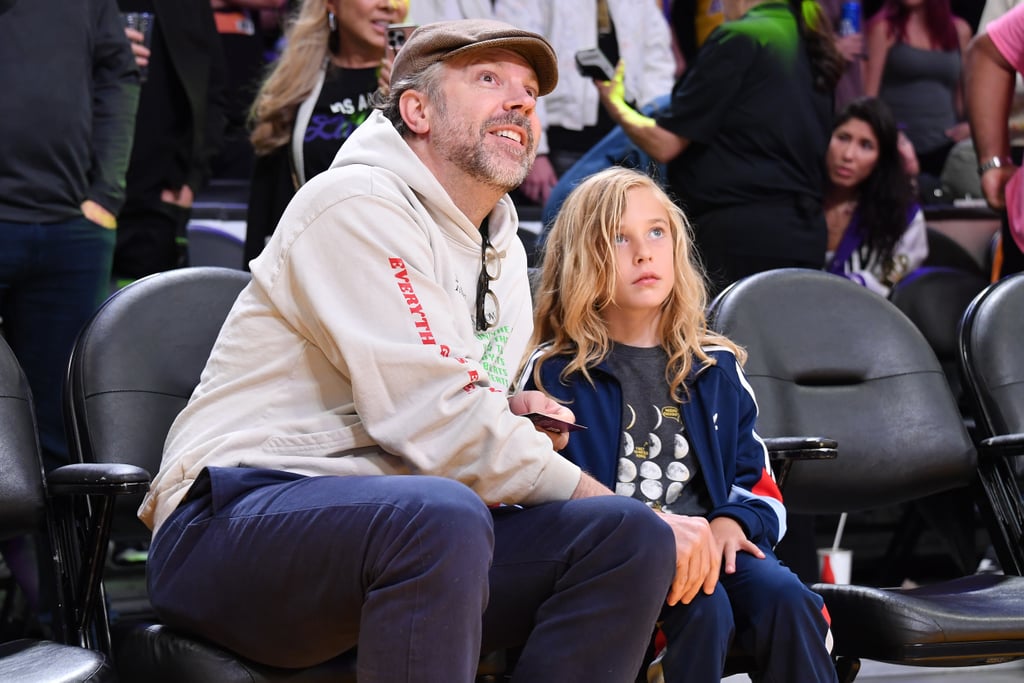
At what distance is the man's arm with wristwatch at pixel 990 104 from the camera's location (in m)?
3.74

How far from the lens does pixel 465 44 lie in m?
2.20

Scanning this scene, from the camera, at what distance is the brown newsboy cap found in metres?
2.20

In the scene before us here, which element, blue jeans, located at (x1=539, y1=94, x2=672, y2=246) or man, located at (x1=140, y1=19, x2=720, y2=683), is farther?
blue jeans, located at (x1=539, y1=94, x2=672, y2=246)

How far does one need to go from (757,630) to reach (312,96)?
6.26ft

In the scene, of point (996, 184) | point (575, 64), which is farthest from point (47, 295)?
point (996, 184)

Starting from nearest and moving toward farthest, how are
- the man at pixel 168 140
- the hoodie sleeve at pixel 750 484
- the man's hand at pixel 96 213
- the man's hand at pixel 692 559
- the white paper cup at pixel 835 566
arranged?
the man's hand at pixel 692 559, the hoodie sleeve at pixel 750 484, the man's hand at pixel 96 213, the white paper cup at pixel 835 566, the man at pixel 168 140

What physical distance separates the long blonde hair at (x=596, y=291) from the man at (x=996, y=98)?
4.57 feet

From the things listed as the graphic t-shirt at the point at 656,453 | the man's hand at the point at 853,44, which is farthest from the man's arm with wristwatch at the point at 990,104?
the graphic t-shirt at the point at 656,453

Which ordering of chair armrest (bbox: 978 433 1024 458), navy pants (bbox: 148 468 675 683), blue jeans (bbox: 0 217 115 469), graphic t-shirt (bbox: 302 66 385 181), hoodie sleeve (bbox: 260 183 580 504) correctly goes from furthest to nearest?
graphic t-shirt (bbox: 302 66 385 181) < blue jeans (bbox: 0 217 115 469) < chair armrest (bbox: 978 433 1024 458) < hoodie sleeve (bbox: 260 183 580 504) < navy pants (bbox: 148 468 675 683)

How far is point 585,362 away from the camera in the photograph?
2506 mm

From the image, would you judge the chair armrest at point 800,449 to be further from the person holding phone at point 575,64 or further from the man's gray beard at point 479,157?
the person holding phone at point 575,64

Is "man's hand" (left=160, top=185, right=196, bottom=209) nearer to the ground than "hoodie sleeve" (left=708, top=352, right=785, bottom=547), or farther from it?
farther from it

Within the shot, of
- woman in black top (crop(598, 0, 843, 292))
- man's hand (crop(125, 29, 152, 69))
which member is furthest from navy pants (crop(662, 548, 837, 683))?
man's hand (crop(125, 29, 152, 69))

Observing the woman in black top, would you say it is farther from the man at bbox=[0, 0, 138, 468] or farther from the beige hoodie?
the beige hoodie
